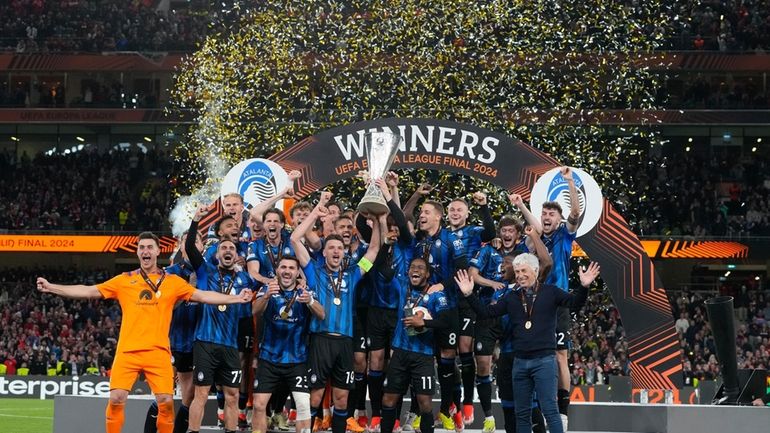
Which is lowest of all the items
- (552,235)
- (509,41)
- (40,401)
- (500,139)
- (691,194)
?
(40,401)

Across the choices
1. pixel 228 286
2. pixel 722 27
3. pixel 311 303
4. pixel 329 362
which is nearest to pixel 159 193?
pixel 722 27

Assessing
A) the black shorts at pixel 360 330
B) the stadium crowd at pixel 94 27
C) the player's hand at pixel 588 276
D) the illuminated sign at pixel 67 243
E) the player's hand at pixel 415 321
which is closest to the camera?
the player's hand at pixel 588 276

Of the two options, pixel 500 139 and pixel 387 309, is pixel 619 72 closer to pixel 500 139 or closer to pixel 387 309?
pixel 500 139

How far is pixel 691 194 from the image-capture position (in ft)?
121

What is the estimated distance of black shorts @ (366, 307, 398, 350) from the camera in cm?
1139

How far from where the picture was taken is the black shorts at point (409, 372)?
35.6 ft

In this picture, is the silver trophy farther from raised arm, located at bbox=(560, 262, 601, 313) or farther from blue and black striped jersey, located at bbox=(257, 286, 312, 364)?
raised arm, located at bbox=(560, 262, 601, 313)

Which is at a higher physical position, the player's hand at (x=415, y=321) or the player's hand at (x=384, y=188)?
the player's hand at (x=384, y=188)

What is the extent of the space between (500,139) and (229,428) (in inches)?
256

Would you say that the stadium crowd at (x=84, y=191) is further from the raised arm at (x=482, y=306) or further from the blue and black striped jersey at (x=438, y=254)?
the raised arm at (x=482, y=306)

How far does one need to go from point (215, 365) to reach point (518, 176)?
20.2ft

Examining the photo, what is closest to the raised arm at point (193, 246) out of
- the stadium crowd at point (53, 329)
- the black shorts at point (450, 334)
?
the black shorts at point (450, 334)

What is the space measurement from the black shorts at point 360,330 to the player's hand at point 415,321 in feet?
3.31

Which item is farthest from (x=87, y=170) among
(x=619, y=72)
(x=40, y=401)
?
(x=619, y=72)
